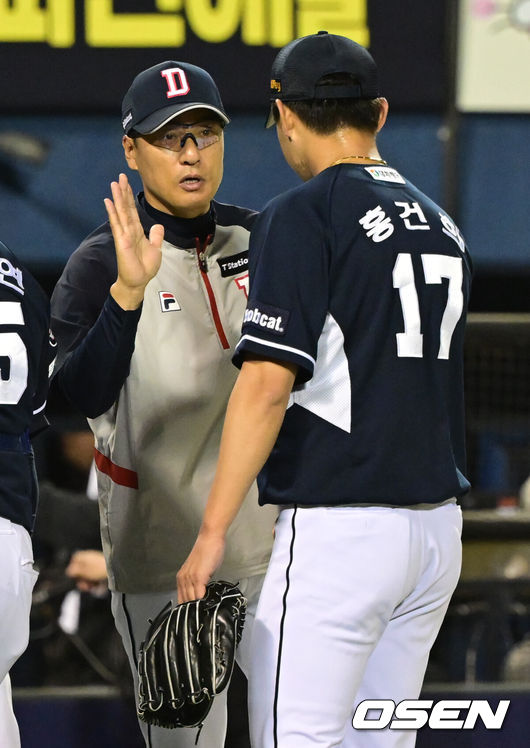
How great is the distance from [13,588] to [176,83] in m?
1.19

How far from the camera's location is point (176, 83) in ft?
9.50

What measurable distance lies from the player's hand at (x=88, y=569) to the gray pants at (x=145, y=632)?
1.31 m

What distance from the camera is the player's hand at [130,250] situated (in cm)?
264

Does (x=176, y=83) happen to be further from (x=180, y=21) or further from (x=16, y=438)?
(x=180, y=21)

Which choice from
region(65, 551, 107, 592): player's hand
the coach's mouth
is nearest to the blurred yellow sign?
region(65, 551, 107, 592): player's hand

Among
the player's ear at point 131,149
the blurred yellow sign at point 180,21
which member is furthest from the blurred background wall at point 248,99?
the player's ear at point 131,149

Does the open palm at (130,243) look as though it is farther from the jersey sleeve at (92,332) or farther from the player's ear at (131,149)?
the player's ear at (131,149)

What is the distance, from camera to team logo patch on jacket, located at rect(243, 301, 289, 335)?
7.40ft

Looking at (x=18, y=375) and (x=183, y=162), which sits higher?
(x=183, y=162)

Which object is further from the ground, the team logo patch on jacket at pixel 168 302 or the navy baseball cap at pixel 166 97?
the navy baseball cap at pixel 166 97

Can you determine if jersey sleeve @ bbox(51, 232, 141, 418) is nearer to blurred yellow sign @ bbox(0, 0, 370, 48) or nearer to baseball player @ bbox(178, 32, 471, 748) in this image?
baseball player @ bbox(178, 32, 471, 748)

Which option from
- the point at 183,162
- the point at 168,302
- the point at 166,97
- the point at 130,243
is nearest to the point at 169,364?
the point at 168,302

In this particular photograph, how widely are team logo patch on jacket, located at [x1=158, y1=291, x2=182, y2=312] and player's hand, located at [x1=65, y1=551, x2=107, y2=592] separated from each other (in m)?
1.60

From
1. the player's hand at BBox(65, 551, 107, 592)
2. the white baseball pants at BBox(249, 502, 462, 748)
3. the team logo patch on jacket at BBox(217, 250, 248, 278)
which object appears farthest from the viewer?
the player's hand at BBox(65, 551, 107, 592)
